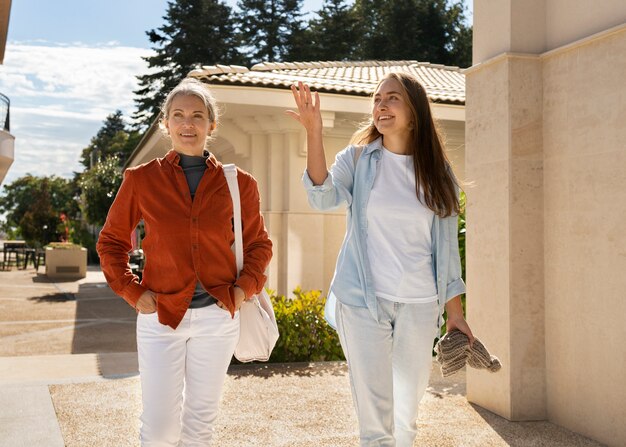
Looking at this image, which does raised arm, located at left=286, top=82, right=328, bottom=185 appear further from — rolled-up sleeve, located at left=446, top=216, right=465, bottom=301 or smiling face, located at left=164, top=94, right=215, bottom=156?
rolled-up sleeve, located at left=446, top=216, right=465, bottom=301

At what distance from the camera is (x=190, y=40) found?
1438 inches

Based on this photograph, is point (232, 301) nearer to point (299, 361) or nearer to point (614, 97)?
point (614, 97)

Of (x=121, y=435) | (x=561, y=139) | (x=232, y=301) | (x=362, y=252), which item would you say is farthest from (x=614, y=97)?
(x=121, y=435)

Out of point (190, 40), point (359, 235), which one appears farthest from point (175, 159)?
point (190, 40)

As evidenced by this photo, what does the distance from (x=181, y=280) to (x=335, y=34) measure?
3330 centimetres

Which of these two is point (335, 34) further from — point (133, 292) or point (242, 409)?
point (133, 292)

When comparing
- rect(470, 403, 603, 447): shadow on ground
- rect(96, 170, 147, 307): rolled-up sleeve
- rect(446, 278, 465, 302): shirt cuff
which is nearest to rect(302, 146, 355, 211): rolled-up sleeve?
rect(446, 278, 465, 302): shirt cuff

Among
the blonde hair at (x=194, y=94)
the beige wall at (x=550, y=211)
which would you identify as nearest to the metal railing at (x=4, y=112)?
the beige wall at (x=550, y=211)

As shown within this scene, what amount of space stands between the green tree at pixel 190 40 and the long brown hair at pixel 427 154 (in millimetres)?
32753

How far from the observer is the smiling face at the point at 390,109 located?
9.91ft

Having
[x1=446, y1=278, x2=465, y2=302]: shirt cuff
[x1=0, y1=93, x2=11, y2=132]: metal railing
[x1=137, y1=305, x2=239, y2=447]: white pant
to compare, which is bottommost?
[x1=137, y1=305, x2=239, y2=447]: white pant

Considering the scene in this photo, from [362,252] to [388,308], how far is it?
0.25 meters

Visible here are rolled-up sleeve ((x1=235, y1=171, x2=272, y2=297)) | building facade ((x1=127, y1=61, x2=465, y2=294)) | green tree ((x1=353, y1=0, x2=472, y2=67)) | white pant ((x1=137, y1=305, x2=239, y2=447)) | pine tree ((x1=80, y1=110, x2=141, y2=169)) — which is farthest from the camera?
→ pine tree ((x1=80, y1=110, x2=141, y2=169))

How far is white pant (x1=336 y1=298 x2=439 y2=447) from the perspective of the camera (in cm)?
289
